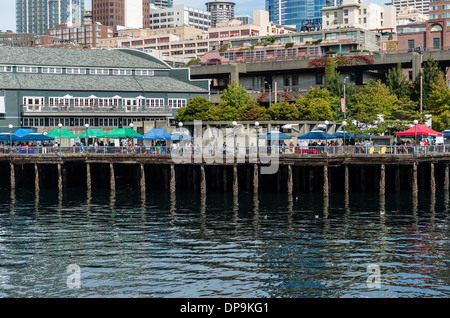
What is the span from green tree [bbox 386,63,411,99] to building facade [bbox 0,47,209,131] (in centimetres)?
3154

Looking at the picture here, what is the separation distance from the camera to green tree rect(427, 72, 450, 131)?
91.8 meters

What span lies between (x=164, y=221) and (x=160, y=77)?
224ft

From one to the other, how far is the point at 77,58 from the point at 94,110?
13733mm

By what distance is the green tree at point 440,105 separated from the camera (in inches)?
3612

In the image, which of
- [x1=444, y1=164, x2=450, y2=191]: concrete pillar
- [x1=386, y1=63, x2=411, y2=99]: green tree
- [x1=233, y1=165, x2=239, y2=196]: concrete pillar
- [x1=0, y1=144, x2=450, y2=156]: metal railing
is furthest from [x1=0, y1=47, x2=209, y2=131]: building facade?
[x1=444, y1=164, x2=450, y2=191]: concrete pillar

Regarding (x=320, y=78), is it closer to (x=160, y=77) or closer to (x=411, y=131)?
(x=160, y=77)

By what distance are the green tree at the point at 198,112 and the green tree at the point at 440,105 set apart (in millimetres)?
31784

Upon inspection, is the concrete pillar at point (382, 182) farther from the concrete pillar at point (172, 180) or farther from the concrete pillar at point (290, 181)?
the concrete pillar at point (172, 180)

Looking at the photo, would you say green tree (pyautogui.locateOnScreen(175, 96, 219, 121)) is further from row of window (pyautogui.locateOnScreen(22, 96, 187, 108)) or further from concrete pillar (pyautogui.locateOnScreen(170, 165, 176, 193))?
concrete pillar (pyautogui.locateOnScreen(170, 165, 176, 193))

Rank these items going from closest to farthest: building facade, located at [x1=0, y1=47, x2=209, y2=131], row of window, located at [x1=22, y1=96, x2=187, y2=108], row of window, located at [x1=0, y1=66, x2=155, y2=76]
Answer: building facade, located at [x1=0, y1=47, x2=209, y2=131] → row of window, located at [x1=22, y1=96, x2=187, y2=108] → row of window, located at [x1=0, y1=66, x2=155, y2=76]

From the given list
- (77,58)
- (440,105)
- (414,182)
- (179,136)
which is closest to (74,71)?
(77,58)

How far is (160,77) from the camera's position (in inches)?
4648

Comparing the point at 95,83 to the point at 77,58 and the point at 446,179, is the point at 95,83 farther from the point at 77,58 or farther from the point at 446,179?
the point at 446,179

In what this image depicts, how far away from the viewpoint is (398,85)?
10619cm
